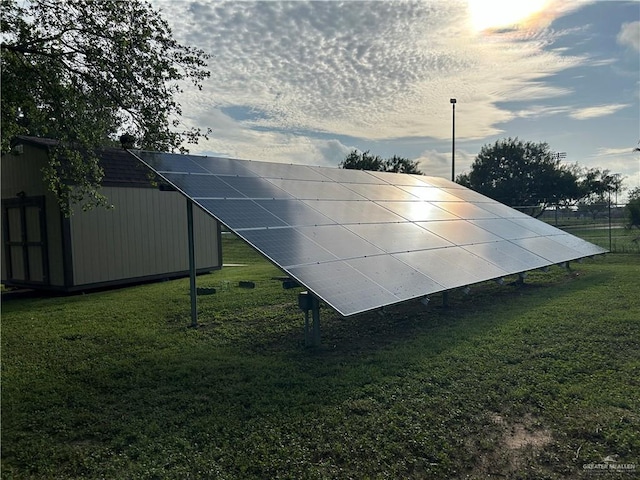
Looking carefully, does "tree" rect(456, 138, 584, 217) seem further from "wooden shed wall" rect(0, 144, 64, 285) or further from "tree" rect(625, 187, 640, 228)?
→ "wooden shed wall" rect(0, 144, 64, 285)

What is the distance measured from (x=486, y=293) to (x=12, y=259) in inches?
520

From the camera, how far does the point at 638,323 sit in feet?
24.3

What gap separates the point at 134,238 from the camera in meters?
13.6

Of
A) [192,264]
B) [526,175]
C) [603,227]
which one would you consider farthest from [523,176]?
[192,264]

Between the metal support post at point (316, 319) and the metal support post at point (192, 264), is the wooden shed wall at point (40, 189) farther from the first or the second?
the metal support post at point (316, 319)

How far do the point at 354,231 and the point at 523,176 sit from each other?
36.4 m

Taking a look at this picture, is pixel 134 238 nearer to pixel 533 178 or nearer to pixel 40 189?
pixel 40 189

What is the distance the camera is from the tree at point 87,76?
29.3 ft

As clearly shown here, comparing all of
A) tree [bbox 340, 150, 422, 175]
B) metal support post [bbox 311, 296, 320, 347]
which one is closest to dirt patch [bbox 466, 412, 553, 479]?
metal support post [bbox 311, 296, 320, 347]

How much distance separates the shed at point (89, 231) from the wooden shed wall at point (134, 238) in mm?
22

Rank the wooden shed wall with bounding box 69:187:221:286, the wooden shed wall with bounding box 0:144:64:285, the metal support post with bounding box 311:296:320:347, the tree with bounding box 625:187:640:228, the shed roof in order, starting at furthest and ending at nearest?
the tree with bounding box 625:187:640:228
the shed roof
the wooden shed wall with bounding box 69:187:221:286
the wooden shed wall with bounding box 0:144:64:285
the metal support post with bounding box 311:296:320:347

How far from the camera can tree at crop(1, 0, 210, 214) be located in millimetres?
8922

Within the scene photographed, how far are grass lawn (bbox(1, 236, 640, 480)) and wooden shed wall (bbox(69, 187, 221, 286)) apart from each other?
375 cm

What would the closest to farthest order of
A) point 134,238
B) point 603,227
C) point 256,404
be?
point 256,404 < point 134,238 < point 603,227
